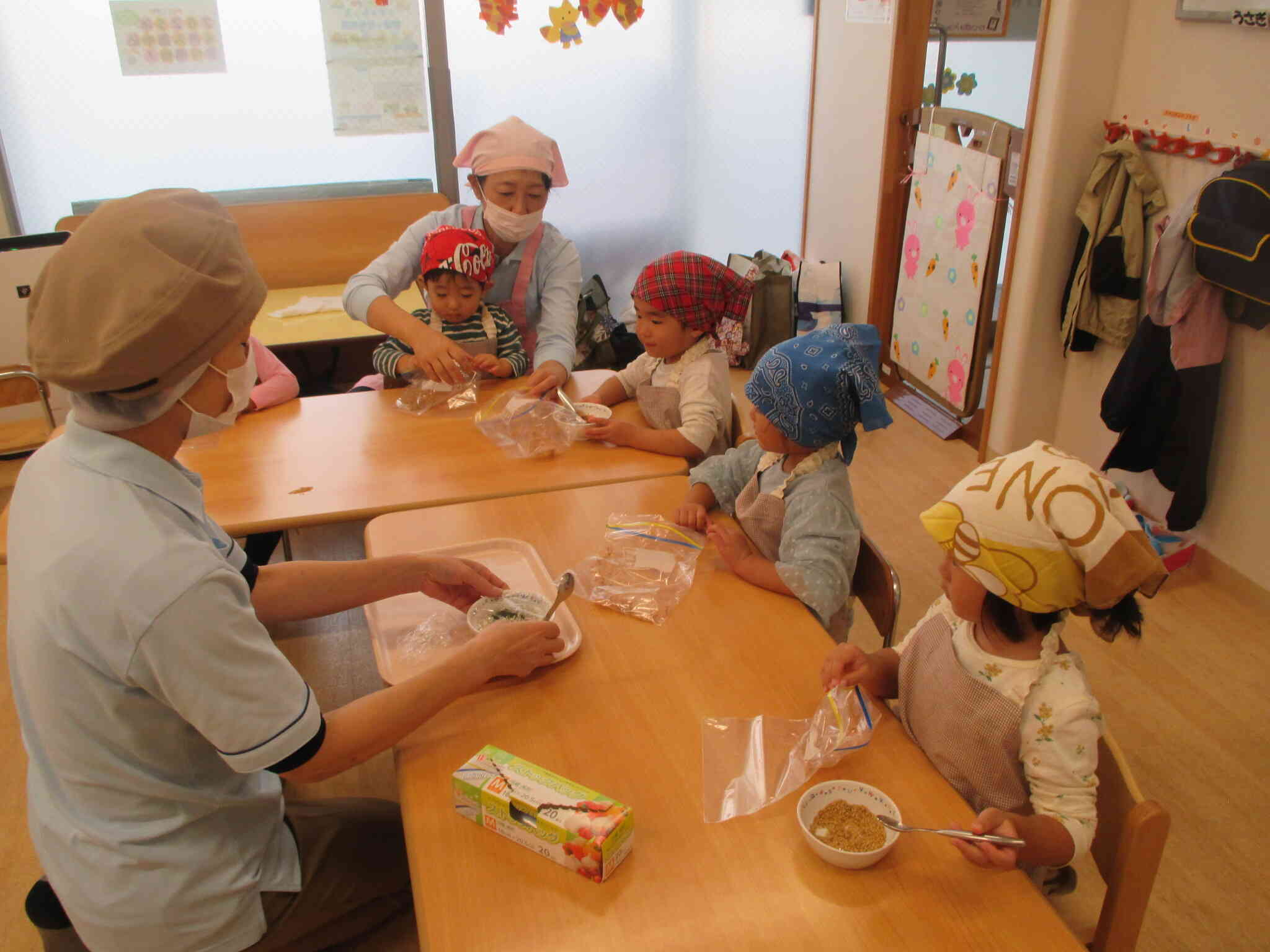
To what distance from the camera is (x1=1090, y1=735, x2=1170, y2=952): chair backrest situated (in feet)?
3.44

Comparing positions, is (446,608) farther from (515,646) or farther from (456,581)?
(515,646)

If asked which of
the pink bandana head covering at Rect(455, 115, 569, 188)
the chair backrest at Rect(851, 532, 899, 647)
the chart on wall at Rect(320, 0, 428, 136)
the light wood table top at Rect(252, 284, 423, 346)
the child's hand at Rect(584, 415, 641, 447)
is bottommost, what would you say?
the light wood table top at Rect(252, 284, 423, 346)

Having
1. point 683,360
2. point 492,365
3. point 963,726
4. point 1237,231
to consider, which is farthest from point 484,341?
point 1237,231

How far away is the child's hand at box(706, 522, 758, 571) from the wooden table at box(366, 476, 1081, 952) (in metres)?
0.07

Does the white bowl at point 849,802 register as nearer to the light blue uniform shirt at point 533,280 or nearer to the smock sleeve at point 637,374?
the smock sleeve at point 637,374

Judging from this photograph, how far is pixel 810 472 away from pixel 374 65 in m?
3.49

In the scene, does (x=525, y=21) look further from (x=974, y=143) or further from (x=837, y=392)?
(x=837, y=392)

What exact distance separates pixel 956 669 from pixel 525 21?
401 centimetres

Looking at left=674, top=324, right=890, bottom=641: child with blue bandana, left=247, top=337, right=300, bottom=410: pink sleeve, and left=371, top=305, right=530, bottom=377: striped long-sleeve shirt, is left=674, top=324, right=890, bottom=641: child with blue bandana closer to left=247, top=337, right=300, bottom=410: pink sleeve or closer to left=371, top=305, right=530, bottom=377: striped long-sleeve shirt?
left=371, top=305, right=530, bottom=377: striped long-sleeve shirt

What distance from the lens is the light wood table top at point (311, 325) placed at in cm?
345

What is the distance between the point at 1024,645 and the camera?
Answer: 1.28 meters

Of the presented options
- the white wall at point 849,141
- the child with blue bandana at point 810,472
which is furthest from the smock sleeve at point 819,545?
the white wall at point 849,141

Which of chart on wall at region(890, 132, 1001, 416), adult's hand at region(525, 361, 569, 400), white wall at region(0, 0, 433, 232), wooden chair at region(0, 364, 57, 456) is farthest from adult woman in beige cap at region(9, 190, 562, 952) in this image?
white wall at region(0, 0, 433, 232)

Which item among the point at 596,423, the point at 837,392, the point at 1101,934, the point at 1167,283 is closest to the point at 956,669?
the point at 1101,934
